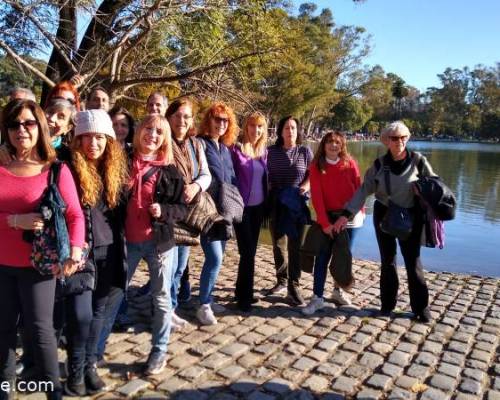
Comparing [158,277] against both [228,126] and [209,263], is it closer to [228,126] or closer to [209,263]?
[209,263]

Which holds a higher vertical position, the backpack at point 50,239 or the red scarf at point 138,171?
the red scarf at point 138,171

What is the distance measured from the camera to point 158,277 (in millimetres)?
3262

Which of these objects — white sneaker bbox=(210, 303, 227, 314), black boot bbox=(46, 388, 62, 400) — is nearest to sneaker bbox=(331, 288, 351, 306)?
white sneaker bbox=(210, 303, 227, 314)

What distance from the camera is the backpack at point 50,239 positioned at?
2.50m

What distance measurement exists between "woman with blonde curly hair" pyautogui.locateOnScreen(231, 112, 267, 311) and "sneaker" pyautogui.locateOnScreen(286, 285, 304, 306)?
1.52ft

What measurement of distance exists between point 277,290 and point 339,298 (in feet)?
2.26

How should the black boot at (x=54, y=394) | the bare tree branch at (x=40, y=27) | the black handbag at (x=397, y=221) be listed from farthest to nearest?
the bare tree branch at (x=40, y=27), the black handbag at (x=397, y=221), the black boot at (x=54, y=394)

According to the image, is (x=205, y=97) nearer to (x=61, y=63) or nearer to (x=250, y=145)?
(x=61, y=63)

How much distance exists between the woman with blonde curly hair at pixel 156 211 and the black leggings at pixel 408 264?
7.22 feet

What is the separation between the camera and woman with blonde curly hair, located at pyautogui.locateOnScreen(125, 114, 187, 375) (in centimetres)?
316

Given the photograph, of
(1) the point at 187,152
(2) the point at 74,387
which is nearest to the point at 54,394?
(2) the point at 74,387

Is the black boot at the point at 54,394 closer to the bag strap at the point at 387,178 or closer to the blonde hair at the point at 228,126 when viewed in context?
the blonde hair at the point at 228,126

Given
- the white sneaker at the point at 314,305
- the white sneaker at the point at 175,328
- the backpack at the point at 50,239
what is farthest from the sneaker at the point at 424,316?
the backpack at the point at 50,239

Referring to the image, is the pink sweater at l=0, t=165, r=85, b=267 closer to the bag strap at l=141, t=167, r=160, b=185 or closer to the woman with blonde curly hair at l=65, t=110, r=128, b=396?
the woman with blonde curly hair at l=65, t=110, r=128, b=396
